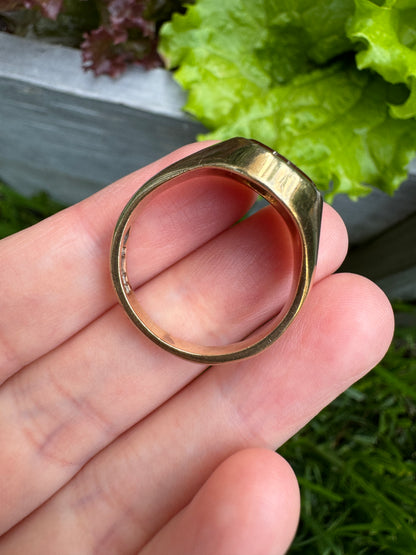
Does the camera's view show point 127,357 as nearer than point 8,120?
Yes

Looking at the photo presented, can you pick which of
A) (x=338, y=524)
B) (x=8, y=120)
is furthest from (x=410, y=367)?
(x=8, y=120)

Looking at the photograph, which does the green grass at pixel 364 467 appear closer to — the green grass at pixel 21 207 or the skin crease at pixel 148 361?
the skin crease at pixel 148 361

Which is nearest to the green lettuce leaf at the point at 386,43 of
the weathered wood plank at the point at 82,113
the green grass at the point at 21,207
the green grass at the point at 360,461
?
the weathered wood plank at the point at 82,113

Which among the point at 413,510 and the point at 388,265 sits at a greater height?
the point at 388,265

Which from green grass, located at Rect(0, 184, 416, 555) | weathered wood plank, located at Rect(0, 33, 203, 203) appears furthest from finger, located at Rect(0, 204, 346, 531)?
green grass, located at Rect(0, 184, 416, 555)

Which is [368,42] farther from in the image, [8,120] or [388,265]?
[8,120]

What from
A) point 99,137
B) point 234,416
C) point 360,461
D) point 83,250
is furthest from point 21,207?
point 360,461
